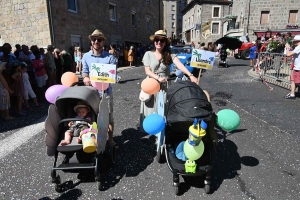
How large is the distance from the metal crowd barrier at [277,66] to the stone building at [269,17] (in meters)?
19.4

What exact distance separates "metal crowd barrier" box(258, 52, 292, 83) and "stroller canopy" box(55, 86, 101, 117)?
8.25 m

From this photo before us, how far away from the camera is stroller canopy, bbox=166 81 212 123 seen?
94.8 inches

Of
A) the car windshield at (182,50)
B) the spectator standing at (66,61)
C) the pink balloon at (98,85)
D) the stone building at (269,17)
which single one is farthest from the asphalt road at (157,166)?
the stone building at (269,17)

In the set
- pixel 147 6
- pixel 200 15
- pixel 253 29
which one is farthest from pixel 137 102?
pixel 200 15

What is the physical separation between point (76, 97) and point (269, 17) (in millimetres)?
32110

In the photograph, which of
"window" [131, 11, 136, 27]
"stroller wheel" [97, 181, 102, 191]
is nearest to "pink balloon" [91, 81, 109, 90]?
"stroller wheel" [97, 181, 102, 191]

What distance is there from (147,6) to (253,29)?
14.8 m

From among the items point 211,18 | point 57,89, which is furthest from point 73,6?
point 211,18

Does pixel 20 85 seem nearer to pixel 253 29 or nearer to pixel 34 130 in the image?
pixel 34 130

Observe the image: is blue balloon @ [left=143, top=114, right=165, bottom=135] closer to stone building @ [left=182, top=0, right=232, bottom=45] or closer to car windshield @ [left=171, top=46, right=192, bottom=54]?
car windshield @ [left=171, top=46, right=192, bottom=54]

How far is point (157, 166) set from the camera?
326 centimetres

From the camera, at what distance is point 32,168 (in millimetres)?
3268

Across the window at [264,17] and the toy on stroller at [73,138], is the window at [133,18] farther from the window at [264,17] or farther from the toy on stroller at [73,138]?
the toy on stroller at [73,138]

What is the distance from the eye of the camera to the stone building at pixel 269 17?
2686cm
